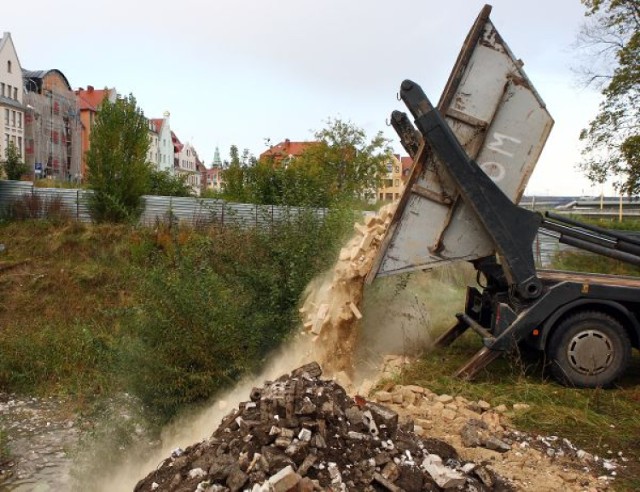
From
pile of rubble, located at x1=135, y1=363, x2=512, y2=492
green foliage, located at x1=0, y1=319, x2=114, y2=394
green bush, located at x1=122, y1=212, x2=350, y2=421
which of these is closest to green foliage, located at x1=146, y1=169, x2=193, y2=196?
green foliage, located at x1=0, y1=319, x2=114, y2=394

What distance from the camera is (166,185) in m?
28.7

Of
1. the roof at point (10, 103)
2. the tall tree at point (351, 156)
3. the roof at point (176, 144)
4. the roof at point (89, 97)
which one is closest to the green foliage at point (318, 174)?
the tall tree at point (351, 156)

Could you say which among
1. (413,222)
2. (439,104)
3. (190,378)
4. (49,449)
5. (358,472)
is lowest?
(49,449)

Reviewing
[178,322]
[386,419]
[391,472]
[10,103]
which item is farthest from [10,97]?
[391,472]

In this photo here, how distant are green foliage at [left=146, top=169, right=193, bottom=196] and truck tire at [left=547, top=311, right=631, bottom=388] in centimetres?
2384

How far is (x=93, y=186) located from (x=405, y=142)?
60.3 ft

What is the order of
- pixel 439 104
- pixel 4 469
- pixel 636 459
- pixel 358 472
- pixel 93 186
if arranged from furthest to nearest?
pixel 93 186
pixel 4 469
pixel 439 104
pixel 636 459
pixel 358 472

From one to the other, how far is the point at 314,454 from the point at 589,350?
363cm

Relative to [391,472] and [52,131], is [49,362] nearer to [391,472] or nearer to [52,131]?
[391,472]

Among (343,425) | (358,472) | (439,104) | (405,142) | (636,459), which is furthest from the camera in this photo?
(405,142)

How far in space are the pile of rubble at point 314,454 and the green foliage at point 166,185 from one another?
24351 millimetres

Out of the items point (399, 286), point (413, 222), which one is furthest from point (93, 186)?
point (413, 222)

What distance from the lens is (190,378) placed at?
7.06m

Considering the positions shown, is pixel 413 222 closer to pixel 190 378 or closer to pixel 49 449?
pixel 190 378
